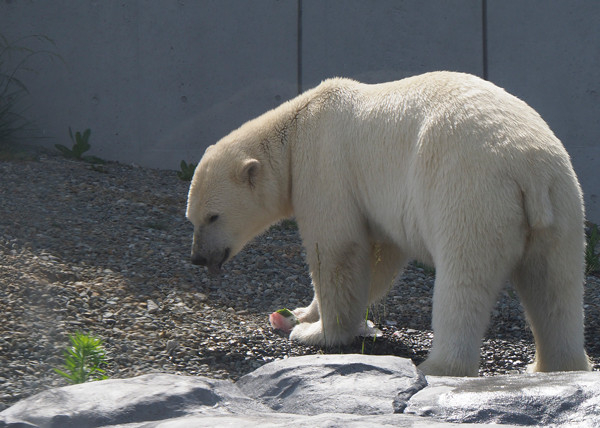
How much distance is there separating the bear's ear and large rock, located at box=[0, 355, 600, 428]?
1.83 metres

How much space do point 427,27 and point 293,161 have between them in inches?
170

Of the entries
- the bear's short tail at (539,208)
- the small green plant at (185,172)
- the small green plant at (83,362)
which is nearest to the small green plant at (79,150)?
the small green plant at (185,172)

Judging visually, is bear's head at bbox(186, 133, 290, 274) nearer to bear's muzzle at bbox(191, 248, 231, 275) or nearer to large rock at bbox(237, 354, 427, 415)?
bear's muzzle at bbox(191, 248, 231, 275)

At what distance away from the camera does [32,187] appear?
21.9ft

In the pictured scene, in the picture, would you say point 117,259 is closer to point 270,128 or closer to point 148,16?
point 270,128

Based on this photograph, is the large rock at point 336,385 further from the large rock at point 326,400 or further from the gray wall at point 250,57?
the gray wall at point 250,57

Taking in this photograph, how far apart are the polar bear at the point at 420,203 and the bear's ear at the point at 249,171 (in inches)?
0.6

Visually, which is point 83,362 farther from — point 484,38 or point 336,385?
point 484,38

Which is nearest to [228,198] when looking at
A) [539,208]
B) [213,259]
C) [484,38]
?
[213,259]

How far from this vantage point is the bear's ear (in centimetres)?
448

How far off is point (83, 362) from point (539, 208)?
6.23 feet

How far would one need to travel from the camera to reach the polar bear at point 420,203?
3.34 meters

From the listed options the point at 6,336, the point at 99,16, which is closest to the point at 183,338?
the point at 6,336

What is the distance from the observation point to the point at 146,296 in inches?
190
